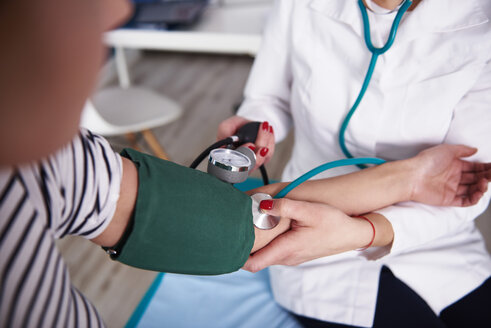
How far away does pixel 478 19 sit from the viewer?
0.65 metres

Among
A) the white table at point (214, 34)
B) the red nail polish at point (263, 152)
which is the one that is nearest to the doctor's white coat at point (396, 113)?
the red nail polish at point (263, 152)

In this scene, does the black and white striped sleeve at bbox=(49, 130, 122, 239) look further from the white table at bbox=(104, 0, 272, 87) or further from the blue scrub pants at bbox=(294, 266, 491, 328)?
the white table at bbox=(104, 0, 272, 87)

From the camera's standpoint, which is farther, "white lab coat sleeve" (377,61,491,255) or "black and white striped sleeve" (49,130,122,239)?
"white lab coat sleeve" (377,61,491,255)

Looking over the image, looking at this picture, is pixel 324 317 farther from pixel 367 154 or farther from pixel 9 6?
pixel 9 6

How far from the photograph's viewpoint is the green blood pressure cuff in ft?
1.40

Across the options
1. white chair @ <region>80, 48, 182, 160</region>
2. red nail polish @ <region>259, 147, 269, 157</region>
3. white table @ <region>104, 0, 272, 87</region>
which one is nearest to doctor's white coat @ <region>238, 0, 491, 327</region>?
red nail polish @ <region>259, 147, 269, 157</region>

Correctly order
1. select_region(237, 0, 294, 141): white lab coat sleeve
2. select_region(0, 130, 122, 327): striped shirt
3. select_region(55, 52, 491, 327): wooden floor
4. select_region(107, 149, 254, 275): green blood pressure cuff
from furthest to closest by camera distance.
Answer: select_region(55, 52, 491, 327): wooden floor
select_region(237, 0, 294, 141): white lab coat sleeve
select_region(107, 149, 254, 275): green blood pressure cuff
select_region(0, 130, 122, 327): striped shirt

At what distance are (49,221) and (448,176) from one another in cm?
72

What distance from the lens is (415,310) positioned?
2.41ft

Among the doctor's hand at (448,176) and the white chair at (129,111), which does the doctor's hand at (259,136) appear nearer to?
the doctor's hand at (448,176)

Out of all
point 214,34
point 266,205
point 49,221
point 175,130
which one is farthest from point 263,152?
point 175,130

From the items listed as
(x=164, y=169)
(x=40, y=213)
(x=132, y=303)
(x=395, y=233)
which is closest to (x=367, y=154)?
(x=395, y=233)

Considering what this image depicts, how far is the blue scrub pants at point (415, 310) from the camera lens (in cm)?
72

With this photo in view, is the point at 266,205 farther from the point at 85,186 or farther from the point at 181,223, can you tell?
the point at 85,186
